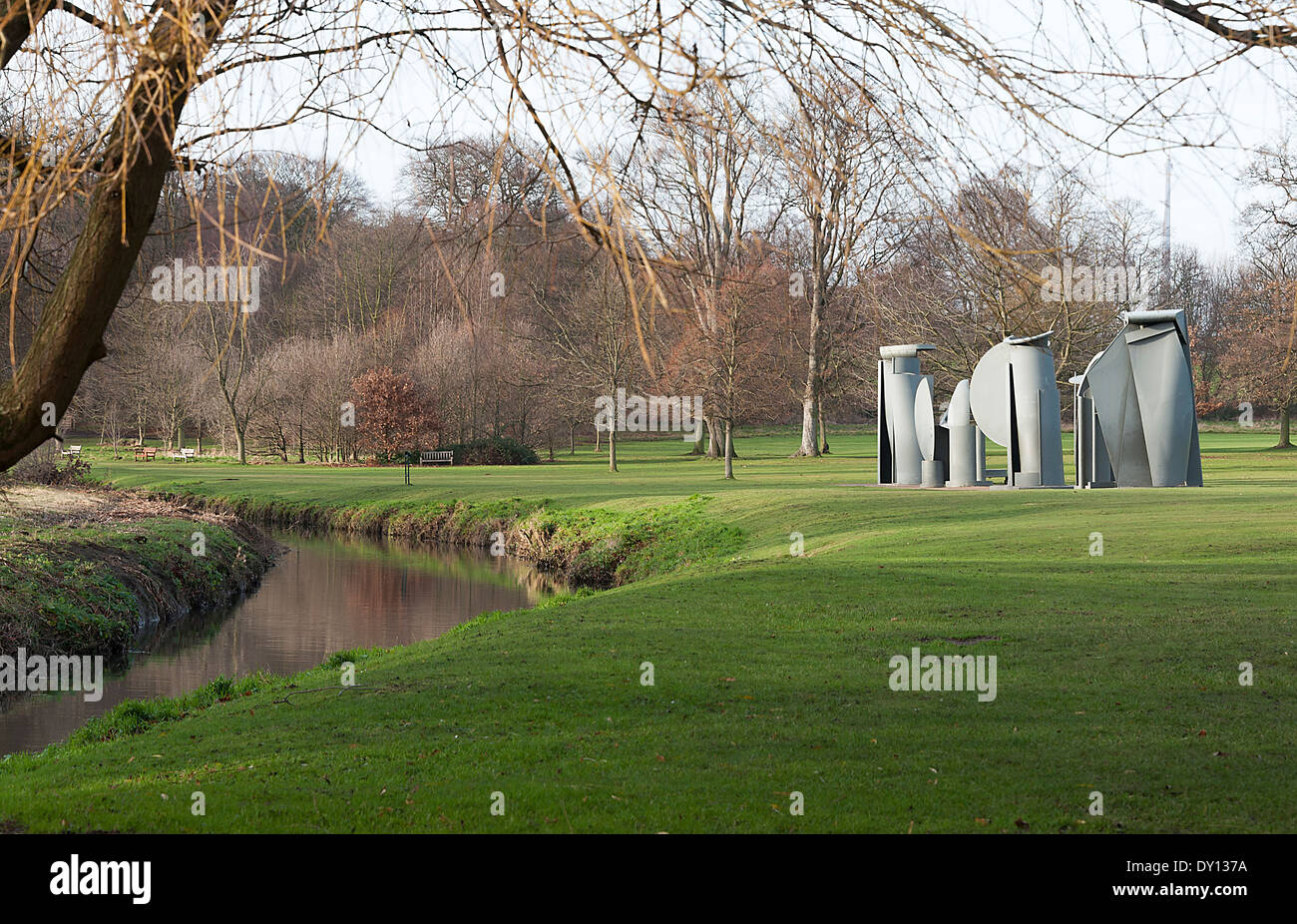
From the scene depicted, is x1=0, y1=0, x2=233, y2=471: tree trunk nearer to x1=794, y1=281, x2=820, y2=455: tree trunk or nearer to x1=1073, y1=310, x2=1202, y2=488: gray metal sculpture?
x1=1073, y1=310, x2=1202, y2=488: gray metal sculpture

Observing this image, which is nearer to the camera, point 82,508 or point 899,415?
point 82,508

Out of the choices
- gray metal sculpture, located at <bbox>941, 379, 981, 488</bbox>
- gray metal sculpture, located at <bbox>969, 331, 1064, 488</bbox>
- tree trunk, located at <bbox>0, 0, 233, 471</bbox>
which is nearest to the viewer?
tree trunk, located at <bbox>0, 0, 233, 471</bbox>

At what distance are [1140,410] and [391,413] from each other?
33.0 metres

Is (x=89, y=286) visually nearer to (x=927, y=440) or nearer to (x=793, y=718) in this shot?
(x=793, y=718)

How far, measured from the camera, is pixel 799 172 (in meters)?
4.37

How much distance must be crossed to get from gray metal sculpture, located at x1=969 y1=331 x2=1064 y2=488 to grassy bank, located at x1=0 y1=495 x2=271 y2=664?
16.6 meters

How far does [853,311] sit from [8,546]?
45.0 metres

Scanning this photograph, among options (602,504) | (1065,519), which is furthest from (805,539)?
(602,504)

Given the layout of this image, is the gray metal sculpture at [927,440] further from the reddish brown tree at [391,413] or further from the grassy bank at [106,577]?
the reddish brown tree at [391,413]

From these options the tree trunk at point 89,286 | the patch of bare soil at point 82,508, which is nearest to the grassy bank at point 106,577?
the patch of bare soil at point 82,508

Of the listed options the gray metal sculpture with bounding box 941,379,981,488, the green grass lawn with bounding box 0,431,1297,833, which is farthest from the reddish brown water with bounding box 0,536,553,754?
the gray metal sculpture with bounding box 941,379,981,488

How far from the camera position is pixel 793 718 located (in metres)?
8.48

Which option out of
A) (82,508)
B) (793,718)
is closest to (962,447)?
(82,508)

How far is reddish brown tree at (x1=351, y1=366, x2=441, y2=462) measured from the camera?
50969 millimetres
